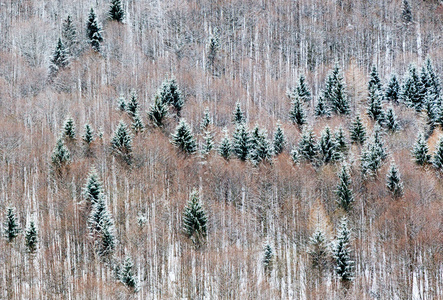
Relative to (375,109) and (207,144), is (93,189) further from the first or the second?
(375,109)

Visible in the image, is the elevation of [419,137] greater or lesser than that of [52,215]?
greater

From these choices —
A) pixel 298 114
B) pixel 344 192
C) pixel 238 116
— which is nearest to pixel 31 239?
pixel 344 192

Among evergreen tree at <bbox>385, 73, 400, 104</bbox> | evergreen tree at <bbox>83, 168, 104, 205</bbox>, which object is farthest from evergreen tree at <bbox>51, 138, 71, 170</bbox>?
evergreen tree at <bbox>385, 73, 400, 104</bbox>

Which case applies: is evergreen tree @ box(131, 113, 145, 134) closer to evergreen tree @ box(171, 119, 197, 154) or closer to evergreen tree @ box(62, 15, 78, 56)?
evergreen tree @ box(171, 119, 197, 154)

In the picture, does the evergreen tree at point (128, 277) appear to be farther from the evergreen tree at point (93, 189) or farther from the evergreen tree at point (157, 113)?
the evergreen tree at point (157, 113)

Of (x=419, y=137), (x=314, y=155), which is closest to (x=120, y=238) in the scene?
(x=314, y=155)

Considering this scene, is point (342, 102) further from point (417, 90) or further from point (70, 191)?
point (70, 191)

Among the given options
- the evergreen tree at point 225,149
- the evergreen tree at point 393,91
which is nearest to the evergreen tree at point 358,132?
the evergreen tree at point 225,149
